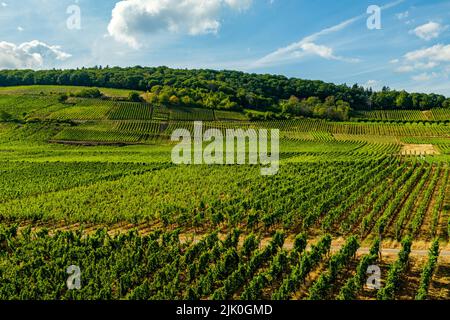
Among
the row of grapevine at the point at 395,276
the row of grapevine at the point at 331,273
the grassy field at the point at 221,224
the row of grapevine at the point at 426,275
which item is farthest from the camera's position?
the grassy field at the point at 221,224

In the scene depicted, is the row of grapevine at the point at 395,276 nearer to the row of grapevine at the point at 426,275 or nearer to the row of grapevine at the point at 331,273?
the row of grapevine at the point at 426,275

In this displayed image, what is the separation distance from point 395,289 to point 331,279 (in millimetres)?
3754

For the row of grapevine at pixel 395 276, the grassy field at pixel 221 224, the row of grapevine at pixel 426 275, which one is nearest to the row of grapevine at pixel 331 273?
the grassy field at pixel 221 224

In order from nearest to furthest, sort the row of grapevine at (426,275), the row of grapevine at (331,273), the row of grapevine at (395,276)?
the row of grapevine at (426,275) → the row of grapevine at (395,276) → the row of grapevine at (331,273)

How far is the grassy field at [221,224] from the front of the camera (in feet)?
83.1

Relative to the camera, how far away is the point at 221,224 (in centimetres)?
3997

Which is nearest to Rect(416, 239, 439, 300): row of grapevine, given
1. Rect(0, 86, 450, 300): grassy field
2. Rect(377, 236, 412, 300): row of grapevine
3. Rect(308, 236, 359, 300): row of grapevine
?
Rect(0, 86, 450, 300): grassy field

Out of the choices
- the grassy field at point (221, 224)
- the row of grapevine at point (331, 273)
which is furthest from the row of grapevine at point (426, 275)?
the row of grapevine at point (331, 273)

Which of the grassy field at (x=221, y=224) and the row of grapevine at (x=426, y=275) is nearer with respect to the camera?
the row of grapevine at (x=426, y=275)

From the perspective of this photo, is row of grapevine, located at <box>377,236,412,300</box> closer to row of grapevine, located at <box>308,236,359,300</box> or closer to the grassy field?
the grassy field

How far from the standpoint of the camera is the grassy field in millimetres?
25344

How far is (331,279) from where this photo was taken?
2547 cm

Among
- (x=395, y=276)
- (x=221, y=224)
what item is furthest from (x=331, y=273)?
(x=221, y=224)
